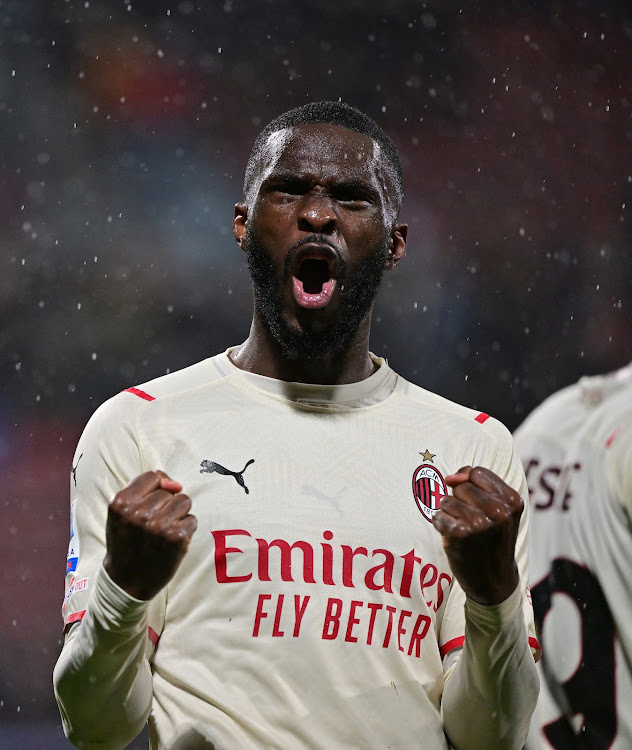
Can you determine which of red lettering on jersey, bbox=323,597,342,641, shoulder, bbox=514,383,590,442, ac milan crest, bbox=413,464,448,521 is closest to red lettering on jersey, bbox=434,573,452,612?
ac milan crest, bbox=413,464,448,521

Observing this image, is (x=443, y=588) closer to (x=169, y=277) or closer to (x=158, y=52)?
(x=169, y=277)

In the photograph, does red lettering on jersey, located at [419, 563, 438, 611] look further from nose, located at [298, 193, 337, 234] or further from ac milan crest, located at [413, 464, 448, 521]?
nose, located at [298, 193, 337, 234]

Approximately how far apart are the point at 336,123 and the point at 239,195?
3618 mm

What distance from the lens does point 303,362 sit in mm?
2510

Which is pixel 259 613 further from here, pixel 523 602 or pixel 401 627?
pixel 523 602

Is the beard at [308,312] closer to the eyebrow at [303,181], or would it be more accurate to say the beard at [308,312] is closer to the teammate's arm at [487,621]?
the eyebrow at [303,181]

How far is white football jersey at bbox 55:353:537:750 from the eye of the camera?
2.18m

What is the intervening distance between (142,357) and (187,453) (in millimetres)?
3406

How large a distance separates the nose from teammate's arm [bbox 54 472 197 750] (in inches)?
27.9

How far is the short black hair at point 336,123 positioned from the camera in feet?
8.56

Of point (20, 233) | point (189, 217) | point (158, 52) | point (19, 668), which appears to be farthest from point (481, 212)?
point (19, 668)

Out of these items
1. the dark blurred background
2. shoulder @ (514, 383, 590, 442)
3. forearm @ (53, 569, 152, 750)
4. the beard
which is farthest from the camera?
the dark blurred background

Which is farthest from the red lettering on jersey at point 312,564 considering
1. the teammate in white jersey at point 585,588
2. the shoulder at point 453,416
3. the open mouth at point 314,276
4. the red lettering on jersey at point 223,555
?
the teammate in white jersey at point 585,588

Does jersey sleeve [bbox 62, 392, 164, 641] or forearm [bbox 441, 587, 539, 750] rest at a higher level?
jersey sleeve [bbox 62, 392, 164, 641]
